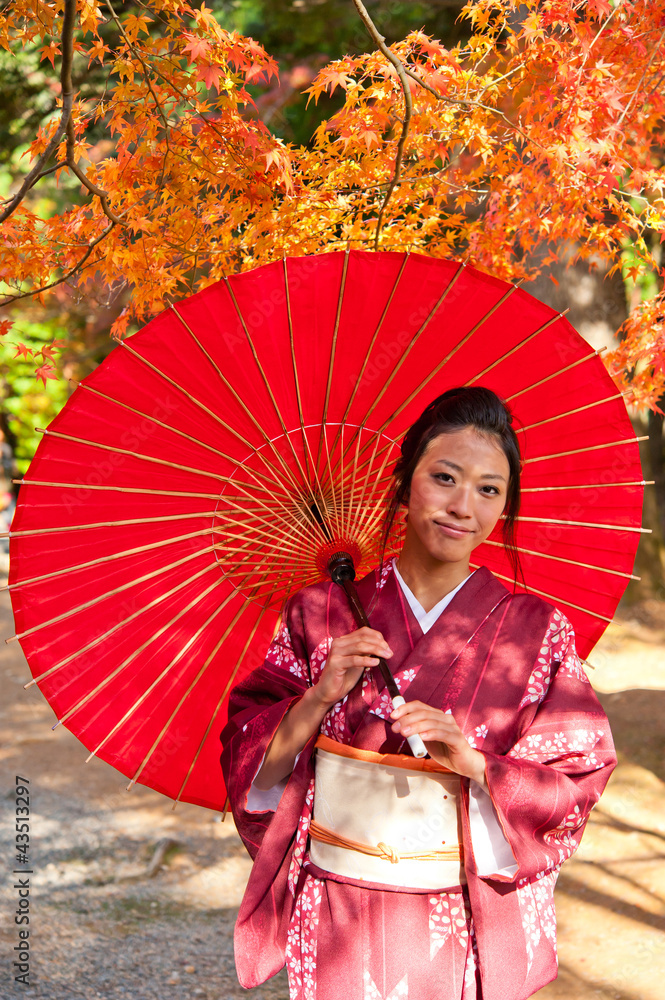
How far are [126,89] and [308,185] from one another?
702 mm

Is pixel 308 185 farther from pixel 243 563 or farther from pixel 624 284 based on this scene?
pixel 624 284

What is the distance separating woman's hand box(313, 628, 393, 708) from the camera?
175 cm

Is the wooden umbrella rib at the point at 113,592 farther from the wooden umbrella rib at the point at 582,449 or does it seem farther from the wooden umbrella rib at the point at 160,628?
the wooden umbrella rib at the point at 582,449

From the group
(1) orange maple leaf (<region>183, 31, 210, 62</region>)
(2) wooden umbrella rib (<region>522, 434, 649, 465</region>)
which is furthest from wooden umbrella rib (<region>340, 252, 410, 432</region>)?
(1) orange maple leaf (<region>183, 31, 210, 62</region>)

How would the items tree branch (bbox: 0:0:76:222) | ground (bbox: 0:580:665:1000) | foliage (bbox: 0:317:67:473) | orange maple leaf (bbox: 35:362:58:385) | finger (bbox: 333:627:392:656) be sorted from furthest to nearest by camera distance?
foliage (bbox: 0:317:67:473) < ground (bbox: 0:580:665:1000) < orange maple leaf (bbox: 35:362:58:385) < tree branch (bbox: 0:0:76:222) < finger (bbox: 333:627:392:656)

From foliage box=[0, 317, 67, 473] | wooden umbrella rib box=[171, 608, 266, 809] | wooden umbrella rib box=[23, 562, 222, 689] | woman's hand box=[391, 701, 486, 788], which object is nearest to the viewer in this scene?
woman's hand box=[391, 701, 486, 788]

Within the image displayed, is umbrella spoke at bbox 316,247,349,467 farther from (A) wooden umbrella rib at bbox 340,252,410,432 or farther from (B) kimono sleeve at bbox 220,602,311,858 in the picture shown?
(B) kimono sleeve at bbox 220,602,311,858

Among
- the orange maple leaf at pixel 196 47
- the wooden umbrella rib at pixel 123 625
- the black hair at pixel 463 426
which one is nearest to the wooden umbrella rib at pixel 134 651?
the wooden umbrella rib at pixel 123 625

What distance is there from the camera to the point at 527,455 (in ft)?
7.32

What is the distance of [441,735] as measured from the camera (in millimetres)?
1647

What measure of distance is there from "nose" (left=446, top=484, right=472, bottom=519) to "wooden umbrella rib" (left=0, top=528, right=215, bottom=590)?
612 millimetres

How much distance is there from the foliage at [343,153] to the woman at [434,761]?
1302 mm

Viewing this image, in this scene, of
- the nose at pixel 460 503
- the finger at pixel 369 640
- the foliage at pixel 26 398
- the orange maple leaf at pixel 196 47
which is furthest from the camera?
the foliage at pixel 26 398

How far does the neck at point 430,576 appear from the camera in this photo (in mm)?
2047
